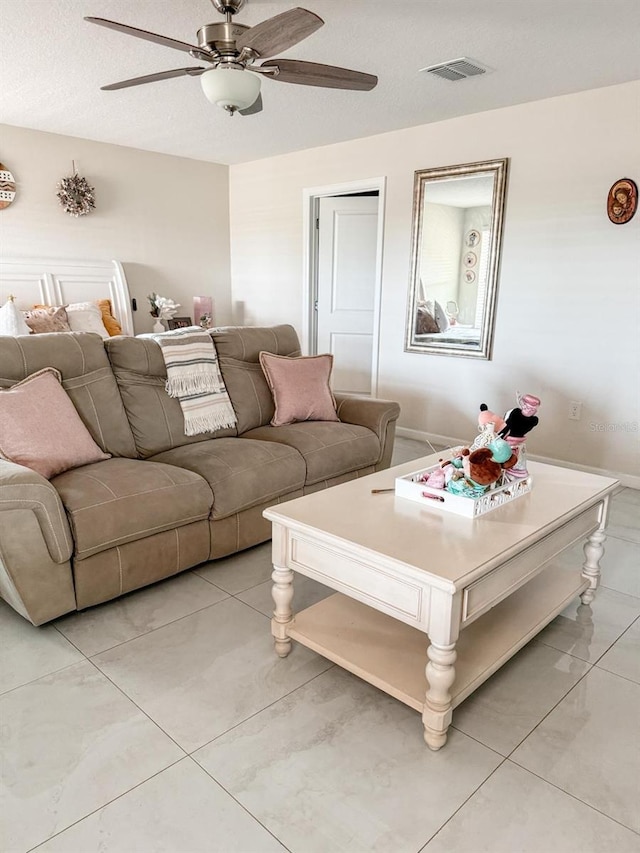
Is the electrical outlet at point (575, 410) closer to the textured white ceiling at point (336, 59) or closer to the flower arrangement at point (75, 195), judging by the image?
the textured white ceiling at point (336, 59)

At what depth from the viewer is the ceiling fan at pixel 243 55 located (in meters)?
2.03

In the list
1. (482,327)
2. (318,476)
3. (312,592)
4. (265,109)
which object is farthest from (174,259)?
(312,592)

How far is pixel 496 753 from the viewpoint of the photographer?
1563mm

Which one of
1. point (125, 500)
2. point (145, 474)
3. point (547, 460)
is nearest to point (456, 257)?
point (547, 460)

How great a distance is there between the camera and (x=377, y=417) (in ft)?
11.1

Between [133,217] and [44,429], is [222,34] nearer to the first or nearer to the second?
[44,429]

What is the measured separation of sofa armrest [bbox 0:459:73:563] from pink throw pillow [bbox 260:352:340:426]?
4.91ft

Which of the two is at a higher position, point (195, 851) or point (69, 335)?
point (69, 335)

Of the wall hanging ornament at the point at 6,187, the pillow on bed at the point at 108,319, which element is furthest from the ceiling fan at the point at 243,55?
the wall hanging ornament at the point at 6,187

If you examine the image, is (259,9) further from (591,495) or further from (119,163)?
(119,163)

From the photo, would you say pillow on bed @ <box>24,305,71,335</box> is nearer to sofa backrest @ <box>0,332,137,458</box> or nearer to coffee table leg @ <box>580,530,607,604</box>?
sofa backrest @ <box>0,332,137,458</box>

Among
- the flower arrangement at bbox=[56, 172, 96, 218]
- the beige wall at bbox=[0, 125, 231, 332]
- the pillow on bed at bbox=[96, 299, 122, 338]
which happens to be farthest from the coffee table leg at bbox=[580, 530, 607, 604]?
the flower arrangement at bbox=[56, 172, 96, 218]

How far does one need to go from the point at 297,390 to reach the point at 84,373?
1170 mm

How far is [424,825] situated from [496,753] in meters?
0.32
